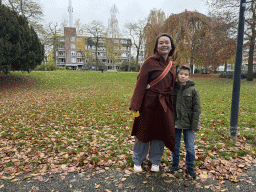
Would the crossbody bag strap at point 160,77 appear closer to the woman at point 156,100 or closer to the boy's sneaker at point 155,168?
the woman at point 156,100

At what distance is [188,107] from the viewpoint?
9.41 ft

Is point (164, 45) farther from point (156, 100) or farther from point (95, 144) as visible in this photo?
point (95, 144)

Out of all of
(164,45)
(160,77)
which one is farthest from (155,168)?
(164,45)

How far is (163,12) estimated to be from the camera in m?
26.5

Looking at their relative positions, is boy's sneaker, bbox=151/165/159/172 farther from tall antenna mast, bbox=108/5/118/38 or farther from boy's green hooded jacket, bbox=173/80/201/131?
tall antenna mast, bbox=108/5/118/38

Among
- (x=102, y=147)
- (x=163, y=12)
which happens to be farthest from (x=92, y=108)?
(x=163, y=12)

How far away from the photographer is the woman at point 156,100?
9.27ft

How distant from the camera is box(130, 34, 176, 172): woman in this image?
2.83 meters

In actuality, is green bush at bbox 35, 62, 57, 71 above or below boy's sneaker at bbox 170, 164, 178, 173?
above

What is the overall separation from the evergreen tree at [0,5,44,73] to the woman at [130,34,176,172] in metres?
14.2

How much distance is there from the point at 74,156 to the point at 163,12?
89.0 ft

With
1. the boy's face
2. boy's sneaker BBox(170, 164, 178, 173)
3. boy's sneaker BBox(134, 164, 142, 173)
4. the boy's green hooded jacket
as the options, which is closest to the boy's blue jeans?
the boy's green hooded jacket

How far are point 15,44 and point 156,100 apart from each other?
15.2 meters

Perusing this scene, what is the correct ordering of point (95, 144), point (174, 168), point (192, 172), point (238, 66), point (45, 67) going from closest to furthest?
point (192, 172) → point (174, 168) → point (238, 66) → point (95, 144) → point (45, 67)
